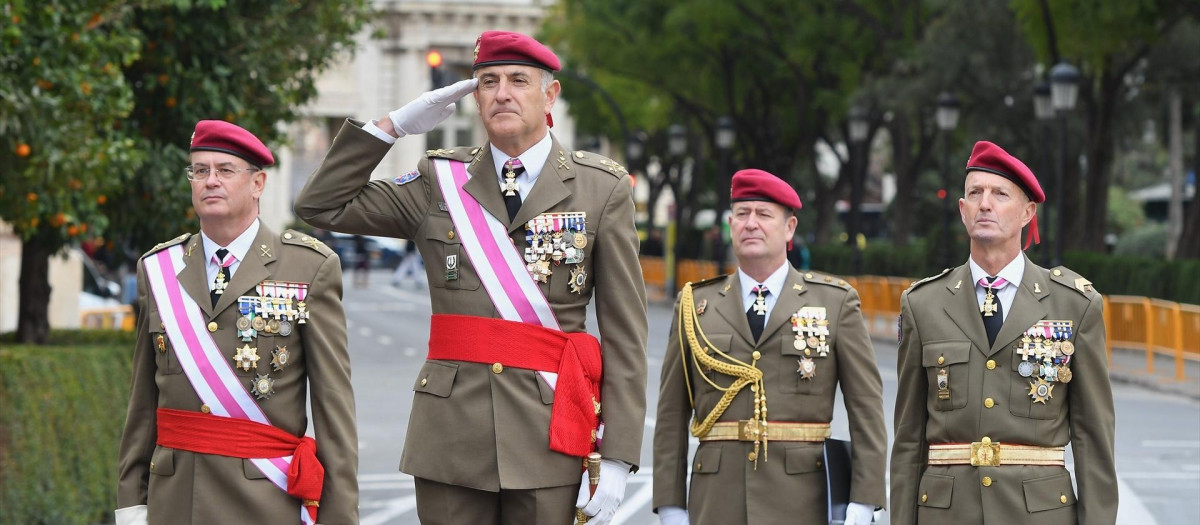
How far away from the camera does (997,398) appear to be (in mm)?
5871

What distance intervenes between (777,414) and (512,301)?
6.50 feet

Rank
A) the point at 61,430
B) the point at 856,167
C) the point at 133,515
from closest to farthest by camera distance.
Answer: the point at 133,515 → the point at 61,430 → the point at 856,167

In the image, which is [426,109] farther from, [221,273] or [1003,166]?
[1003,166]

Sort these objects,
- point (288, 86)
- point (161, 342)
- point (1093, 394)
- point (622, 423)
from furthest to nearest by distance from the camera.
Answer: point (288, 86), point (1093, 394), point (161, 342), point (622, 423)

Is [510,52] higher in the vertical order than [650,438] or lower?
higher

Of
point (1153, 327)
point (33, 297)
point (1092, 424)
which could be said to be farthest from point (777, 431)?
point (1153, 327)

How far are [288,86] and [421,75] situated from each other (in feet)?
222

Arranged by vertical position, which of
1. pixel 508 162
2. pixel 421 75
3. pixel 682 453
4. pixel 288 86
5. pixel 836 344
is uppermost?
pixel 421 75

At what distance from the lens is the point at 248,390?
529 cm

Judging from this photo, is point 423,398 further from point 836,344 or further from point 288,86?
point 288,86

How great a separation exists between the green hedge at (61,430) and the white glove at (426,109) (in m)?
5.99

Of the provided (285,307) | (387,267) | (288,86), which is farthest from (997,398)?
(387,267)

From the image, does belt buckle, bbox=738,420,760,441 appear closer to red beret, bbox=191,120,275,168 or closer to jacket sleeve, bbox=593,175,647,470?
jacket sleeve, bbox=593,175,647,470

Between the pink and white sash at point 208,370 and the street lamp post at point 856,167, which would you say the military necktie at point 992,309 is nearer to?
the pink and white sash at point 208,370
